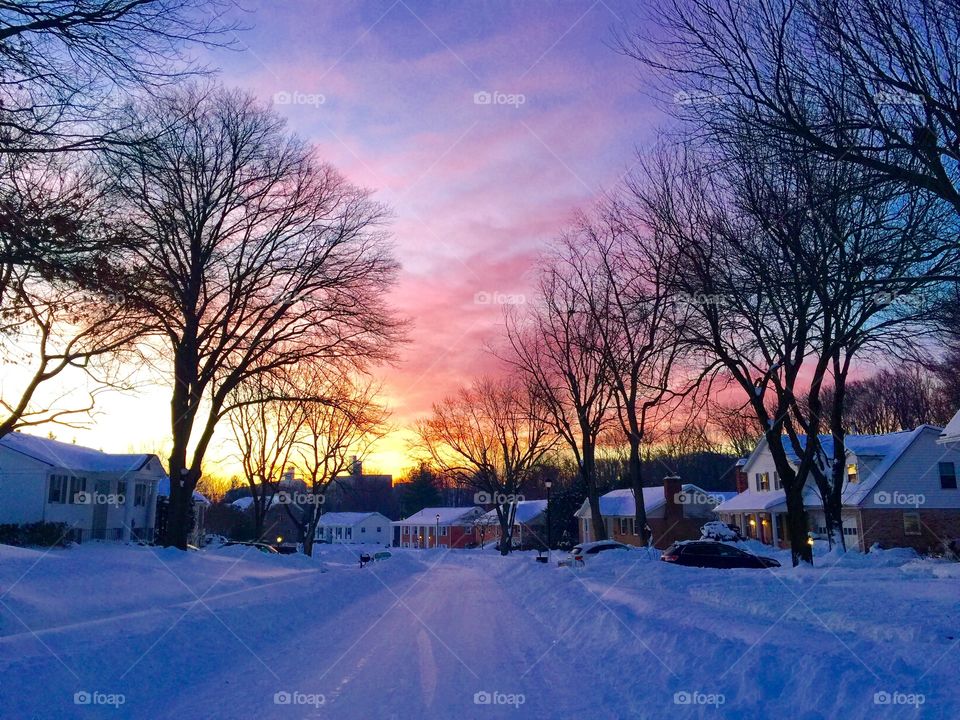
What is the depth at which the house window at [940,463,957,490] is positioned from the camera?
4016 centimetres

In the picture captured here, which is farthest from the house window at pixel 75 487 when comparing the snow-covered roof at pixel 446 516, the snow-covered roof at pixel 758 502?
the snow-covered roof at pixel 446 516

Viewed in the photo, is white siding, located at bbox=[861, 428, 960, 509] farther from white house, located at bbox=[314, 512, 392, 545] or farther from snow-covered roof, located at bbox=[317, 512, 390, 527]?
white house, located at bbox=[314, 512, 392, 545]

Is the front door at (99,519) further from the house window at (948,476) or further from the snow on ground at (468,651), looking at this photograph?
the house window at (948,476)

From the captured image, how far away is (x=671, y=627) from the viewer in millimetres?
10781

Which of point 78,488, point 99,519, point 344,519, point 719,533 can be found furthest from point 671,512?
point 344,519

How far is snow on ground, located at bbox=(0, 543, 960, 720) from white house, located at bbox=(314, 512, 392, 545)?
101 metres

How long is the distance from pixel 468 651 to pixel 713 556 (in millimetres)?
22760

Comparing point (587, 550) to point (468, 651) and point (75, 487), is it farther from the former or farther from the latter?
point (75, 487)

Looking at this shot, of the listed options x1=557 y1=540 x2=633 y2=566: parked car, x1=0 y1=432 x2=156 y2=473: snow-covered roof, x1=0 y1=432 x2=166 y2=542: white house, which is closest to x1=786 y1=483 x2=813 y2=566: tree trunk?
x1=557 y1=540 x2=633 y2=566: parked car

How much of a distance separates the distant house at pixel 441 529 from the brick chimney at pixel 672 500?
38983 millimetres

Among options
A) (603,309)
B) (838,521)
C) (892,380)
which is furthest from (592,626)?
(892,380)

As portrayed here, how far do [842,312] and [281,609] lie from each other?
52.1 ft

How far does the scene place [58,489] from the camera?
3894 cm

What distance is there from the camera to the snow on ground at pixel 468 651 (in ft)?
24.1
